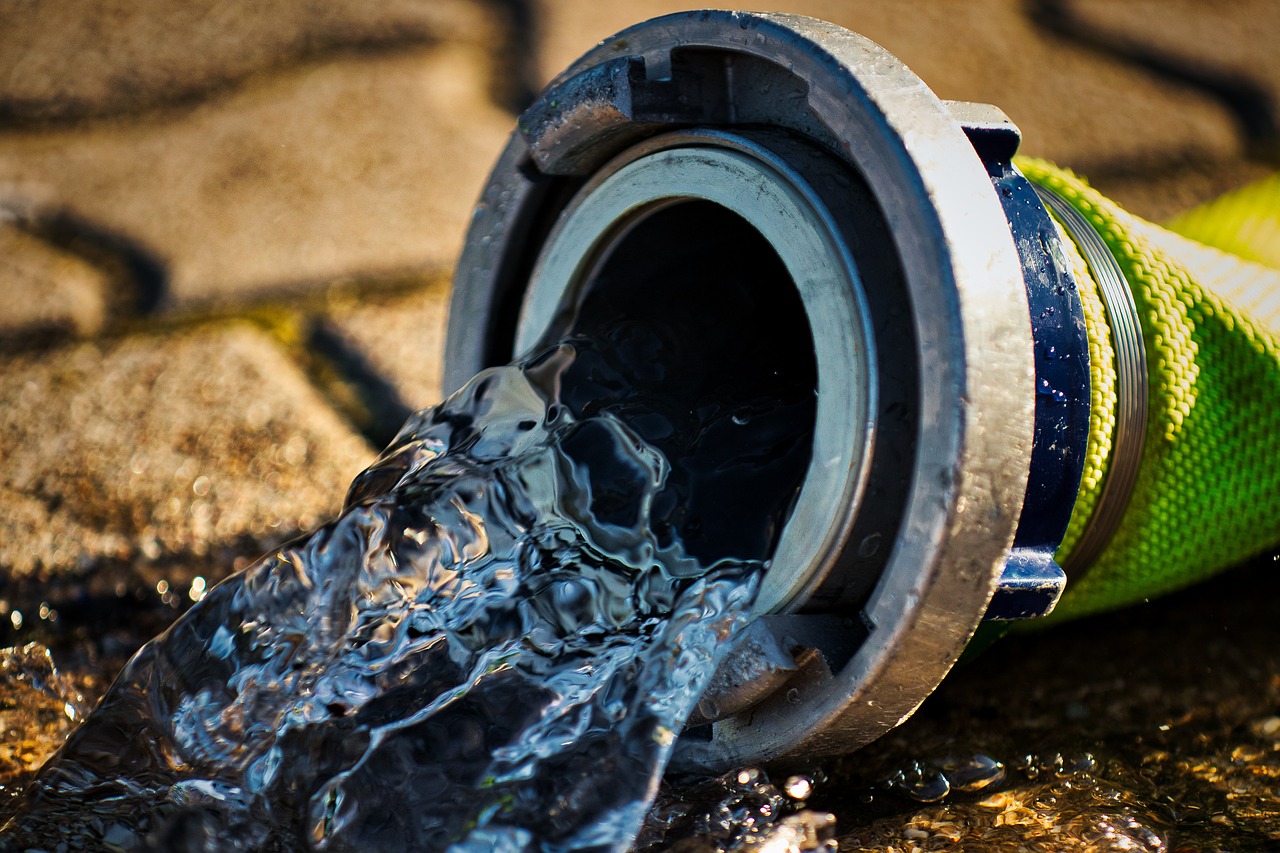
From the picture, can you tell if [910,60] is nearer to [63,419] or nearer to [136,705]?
[63,419]

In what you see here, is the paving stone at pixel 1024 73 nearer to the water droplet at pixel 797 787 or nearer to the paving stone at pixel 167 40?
the paving stone at pixel 167 40

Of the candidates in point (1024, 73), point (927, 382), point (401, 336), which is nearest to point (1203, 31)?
point (1024, 73)

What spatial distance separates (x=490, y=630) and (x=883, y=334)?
16.1 inches

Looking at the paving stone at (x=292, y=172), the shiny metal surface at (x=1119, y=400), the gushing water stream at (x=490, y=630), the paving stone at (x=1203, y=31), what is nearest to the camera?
the gushing water stream at (x=490, y=630)

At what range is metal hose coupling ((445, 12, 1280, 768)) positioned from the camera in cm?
81

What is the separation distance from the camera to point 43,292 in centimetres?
192

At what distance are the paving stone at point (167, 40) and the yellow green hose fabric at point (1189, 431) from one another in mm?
1692

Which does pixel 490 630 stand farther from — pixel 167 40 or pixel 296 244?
pixel 167 40

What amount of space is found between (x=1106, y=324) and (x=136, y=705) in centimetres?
86

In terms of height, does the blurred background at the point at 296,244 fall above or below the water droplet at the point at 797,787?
above

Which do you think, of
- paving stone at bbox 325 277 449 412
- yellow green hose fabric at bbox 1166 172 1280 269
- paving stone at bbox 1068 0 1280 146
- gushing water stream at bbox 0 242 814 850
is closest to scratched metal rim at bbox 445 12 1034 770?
gushing water stream at bbox 0 242 814 850

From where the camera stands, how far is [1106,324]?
1.04 m

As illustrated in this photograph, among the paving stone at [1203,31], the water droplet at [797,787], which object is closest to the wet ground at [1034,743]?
the water droplet at [797,787]

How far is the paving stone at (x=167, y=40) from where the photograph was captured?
2.40m
